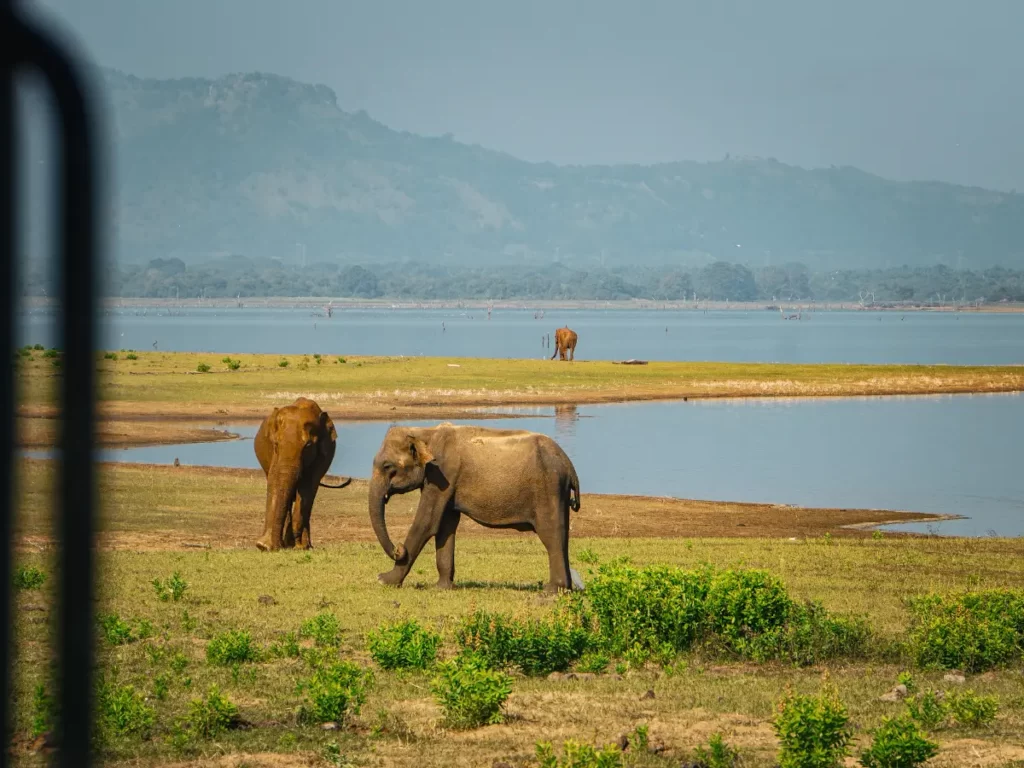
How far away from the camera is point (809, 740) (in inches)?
340

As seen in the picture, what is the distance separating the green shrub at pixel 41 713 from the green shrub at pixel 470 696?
263 centimetres

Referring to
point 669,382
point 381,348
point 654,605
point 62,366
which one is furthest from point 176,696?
point 381,348

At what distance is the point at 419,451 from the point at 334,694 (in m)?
7.10

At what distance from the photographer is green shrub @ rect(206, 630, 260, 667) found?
1221 cm

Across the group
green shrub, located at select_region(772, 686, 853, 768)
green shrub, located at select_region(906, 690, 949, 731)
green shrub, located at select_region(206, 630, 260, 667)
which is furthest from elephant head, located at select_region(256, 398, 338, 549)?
green shrub, located at select_region(772, 686, 853, 768)

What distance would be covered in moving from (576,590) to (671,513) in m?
14.0

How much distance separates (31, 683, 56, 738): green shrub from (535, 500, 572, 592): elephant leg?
7541mm

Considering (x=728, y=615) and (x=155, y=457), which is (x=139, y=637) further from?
(x=155, y=457)

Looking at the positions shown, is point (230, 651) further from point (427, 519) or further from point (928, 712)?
point (928, 712)

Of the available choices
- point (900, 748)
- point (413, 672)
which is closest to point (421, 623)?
point (413, 672)

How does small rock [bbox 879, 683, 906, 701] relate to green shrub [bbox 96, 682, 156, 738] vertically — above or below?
below

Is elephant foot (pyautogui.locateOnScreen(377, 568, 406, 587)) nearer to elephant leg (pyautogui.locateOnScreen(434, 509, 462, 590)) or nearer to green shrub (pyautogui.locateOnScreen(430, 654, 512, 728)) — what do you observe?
elephant leg (pyautogui.locateOnScreen(434, 509, 462, 590))

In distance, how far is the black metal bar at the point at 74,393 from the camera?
2855 millimetres

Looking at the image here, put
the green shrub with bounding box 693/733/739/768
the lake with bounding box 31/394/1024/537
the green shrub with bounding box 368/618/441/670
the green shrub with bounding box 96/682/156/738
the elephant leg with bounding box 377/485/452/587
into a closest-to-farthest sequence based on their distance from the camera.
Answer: the green shrub with bounding box 693/733/739/768 < the green shrub with bounding box 96/682/156/738 < the green shrub with bounding box 368/618/441/670 < the elephant leg with bounding box 377/485/452/587 < the lake with bounding box 31/394/1024/537
